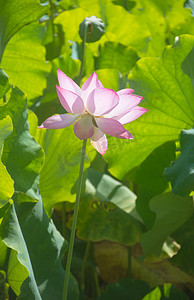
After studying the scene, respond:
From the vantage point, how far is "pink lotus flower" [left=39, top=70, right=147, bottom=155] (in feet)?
2.13

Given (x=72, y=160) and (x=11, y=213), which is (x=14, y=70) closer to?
(x=72, y=160)

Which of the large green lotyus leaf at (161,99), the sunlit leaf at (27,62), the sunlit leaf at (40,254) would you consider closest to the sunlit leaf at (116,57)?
the sunlit leaf at (27,62)

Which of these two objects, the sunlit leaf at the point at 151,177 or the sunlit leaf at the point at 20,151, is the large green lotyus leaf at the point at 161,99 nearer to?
the sunlit leaf at the point at 151,177

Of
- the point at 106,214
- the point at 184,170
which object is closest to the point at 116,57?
the point at 106,214

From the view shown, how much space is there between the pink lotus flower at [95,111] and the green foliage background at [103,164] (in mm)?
140

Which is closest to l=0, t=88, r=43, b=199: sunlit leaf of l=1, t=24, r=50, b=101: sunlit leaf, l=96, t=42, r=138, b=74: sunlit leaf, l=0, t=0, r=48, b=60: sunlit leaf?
l=0, t=0, r=48, b=60: sunlit leaf

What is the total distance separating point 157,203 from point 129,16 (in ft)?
2.63

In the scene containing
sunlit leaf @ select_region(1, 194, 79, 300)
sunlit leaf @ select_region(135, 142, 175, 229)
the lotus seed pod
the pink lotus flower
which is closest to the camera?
the pink lotus flower

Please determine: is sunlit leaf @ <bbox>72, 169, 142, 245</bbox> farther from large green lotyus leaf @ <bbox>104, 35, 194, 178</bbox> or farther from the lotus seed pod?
the lotus seed pod

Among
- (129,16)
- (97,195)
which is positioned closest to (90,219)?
(97,195)

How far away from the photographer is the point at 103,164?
1440 mm

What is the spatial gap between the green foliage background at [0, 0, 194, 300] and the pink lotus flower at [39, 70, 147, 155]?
140mm

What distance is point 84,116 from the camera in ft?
2.21

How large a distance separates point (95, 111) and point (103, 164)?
78cm
